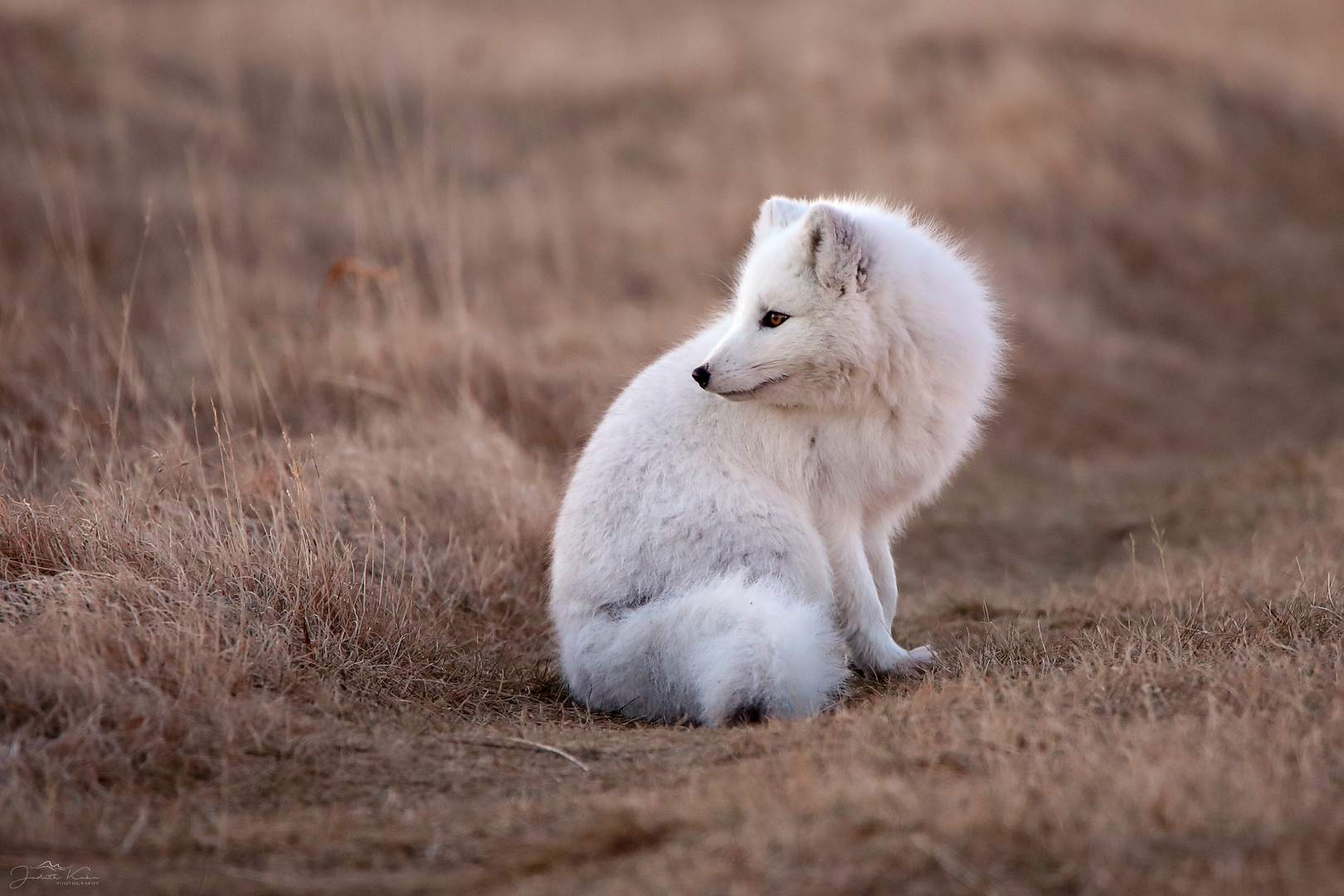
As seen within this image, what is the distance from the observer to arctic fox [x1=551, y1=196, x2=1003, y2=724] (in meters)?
4.20

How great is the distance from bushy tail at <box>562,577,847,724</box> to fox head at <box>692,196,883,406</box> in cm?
84

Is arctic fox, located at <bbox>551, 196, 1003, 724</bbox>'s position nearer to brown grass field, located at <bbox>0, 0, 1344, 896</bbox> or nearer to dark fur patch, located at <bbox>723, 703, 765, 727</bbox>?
dark fur patch, located at <bbox>723, 703, 765, 727</bbox>

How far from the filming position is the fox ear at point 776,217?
16.4 feet

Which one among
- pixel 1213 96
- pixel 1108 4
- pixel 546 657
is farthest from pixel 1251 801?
pixel 1108 4

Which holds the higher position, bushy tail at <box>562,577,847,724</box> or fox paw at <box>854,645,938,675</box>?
bushy tail at <box>562,577,847,724</box>

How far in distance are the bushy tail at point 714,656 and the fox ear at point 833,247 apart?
1290 mm

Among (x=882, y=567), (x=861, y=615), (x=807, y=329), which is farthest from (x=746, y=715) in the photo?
(x=807, y=329)

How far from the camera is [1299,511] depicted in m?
6.93

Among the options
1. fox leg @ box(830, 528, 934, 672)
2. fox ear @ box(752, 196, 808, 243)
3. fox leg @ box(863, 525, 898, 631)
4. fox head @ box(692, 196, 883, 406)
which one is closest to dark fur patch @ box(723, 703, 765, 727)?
fox leg @ box(830, 528, 934, 672)
